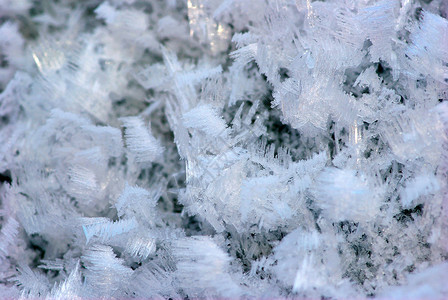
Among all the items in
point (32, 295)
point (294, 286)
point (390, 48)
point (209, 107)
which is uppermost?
point (390, 48)

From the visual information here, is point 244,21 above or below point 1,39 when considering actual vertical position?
above

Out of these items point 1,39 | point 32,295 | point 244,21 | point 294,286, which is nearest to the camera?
point 294,286

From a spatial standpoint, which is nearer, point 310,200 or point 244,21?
point 310,200

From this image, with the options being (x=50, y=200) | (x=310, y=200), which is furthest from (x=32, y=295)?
(x=310, y=200)

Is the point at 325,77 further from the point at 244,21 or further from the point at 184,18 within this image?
the point at 184,18

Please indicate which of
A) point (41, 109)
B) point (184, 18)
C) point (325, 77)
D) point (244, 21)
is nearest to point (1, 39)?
point (41, 109)

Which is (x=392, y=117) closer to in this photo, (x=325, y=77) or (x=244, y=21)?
(x=325, y=77)

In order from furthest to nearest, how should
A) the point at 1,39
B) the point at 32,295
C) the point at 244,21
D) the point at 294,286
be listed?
the point at 1,39, the point at 244,21, the point at 32,295, the point at 294,286
